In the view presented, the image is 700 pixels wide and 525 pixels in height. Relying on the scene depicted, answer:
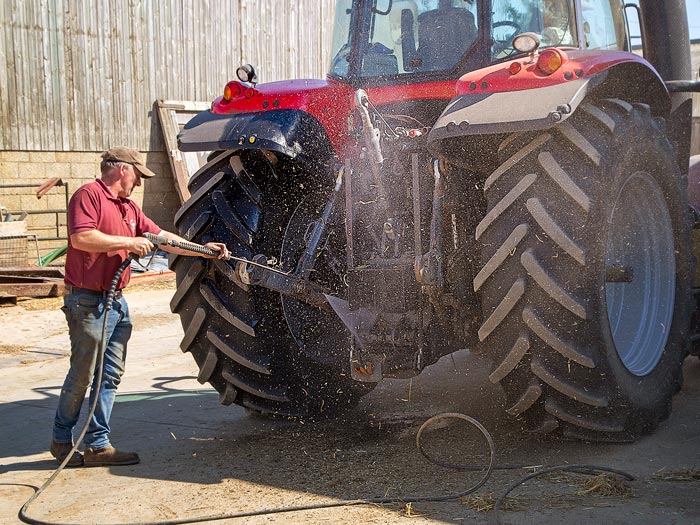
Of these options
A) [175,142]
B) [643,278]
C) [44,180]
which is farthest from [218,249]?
[175,142]

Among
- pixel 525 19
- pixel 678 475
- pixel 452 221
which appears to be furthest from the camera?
pixel 525 19

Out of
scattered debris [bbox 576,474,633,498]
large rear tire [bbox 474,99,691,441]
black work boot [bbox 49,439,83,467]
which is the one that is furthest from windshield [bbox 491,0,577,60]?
black work boot [bbox 49,439,83,467]

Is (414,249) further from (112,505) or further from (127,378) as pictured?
(127,378)

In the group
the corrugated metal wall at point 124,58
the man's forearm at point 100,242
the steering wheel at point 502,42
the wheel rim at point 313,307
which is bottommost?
the wheel rim at point 313,307

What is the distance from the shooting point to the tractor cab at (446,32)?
187 inches

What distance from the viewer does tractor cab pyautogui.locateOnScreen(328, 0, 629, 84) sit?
4738 millimetres

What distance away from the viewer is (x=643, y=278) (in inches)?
A: 196

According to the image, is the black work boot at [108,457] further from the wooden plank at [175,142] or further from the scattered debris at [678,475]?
the wooden plank at [175,142]

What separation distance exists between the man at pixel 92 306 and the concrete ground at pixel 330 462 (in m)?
0.16

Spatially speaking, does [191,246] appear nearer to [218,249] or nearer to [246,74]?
[218,249]

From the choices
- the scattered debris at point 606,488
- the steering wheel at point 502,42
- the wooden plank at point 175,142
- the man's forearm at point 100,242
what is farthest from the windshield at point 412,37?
the wooden plank at point 175,142

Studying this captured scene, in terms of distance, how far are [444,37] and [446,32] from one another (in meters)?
0.03

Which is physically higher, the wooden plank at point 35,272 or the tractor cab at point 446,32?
the tractor cab at point 446,32

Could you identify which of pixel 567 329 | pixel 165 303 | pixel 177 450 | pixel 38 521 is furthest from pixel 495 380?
pixel 165 303
